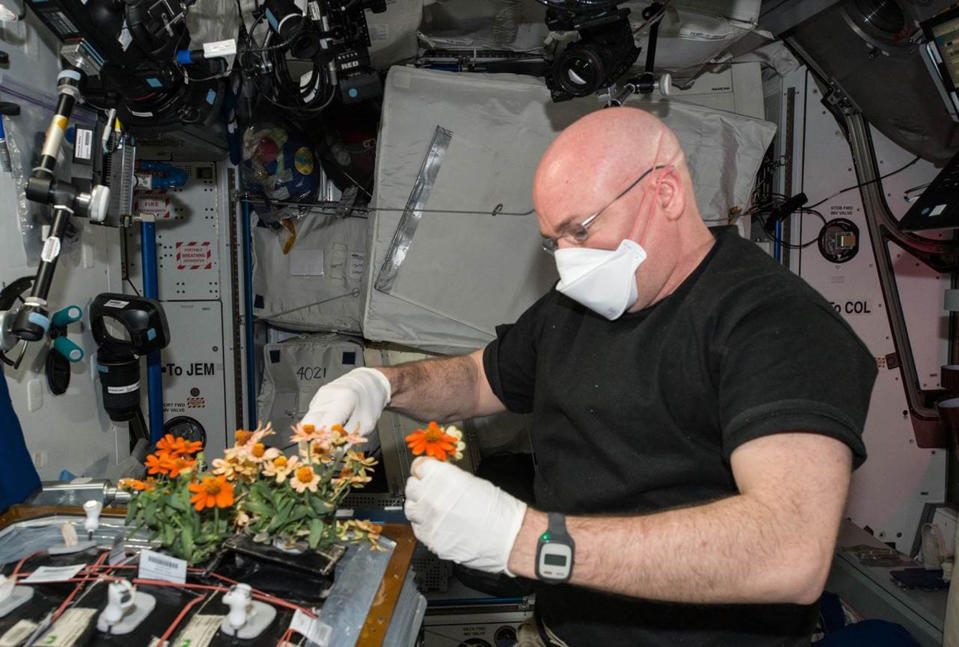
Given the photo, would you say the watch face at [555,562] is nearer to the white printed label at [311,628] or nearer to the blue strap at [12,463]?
the white printed label at [311,628]

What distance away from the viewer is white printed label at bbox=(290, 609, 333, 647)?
3.79ft

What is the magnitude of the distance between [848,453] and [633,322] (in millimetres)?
613

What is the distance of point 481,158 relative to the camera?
132 inches

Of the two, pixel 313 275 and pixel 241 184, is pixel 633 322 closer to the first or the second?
pixel 313 275

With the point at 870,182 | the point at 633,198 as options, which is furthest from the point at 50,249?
the point at 870,182

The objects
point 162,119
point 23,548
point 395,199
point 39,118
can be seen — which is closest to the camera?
point 23,548

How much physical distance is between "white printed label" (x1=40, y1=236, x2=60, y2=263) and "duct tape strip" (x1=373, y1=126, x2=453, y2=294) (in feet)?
5.15

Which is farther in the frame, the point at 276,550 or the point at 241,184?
the point at 241,184

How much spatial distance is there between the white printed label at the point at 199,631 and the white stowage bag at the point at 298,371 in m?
2.62

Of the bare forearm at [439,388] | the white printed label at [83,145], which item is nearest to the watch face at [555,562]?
the bare forearm at [439,388]

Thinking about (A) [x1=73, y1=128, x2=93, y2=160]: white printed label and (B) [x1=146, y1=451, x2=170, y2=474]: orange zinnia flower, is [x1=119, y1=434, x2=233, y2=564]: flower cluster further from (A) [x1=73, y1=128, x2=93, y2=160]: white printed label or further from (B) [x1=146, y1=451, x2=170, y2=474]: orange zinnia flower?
(A) [x1=73, y1=128, x2=93, y2=160]: white printed label

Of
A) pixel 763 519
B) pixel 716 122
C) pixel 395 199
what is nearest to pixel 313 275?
pixel 395 199

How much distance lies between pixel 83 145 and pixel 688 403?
219cm

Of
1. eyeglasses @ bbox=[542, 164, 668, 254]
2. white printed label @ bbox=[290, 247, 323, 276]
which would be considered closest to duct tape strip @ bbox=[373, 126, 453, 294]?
white printed label @ bbox=[290, 247, 323, 276]
